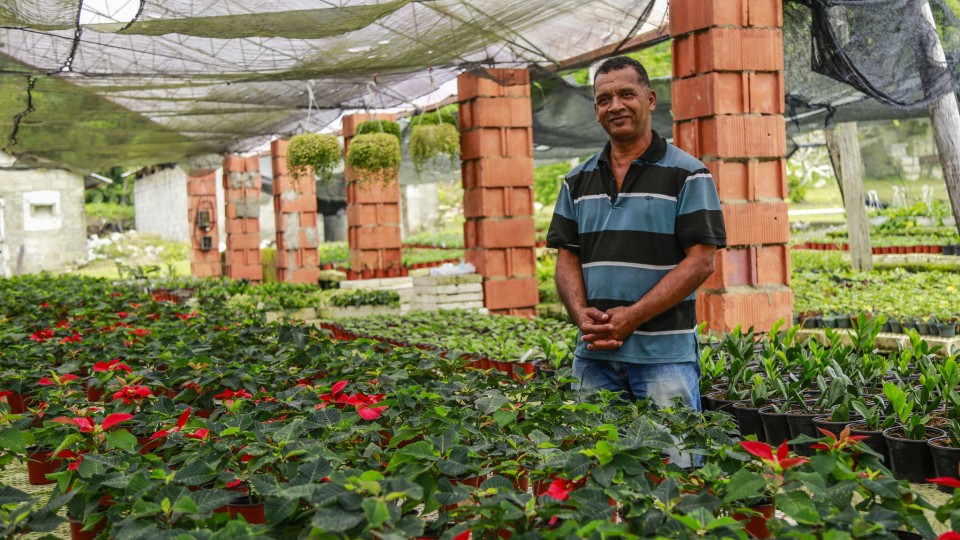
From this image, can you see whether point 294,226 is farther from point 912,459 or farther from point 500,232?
point 912,459

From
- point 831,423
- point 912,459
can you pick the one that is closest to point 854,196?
point 831,423

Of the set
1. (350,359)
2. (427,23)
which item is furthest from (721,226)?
(427,23)

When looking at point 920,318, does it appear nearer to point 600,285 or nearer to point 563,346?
point 563,346

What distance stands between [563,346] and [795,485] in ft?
11.2

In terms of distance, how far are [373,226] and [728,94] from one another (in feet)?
28.3

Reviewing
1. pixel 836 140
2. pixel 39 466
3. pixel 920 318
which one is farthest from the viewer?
pixel 836 140

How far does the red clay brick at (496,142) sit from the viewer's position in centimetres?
974

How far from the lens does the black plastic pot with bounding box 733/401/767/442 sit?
4027mm

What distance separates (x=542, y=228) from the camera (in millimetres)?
20859

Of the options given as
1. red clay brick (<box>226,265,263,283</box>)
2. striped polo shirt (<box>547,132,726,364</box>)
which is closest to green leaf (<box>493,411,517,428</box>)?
striped polo shirt (<box>547,132,726,364</box>)

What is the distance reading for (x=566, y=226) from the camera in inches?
137

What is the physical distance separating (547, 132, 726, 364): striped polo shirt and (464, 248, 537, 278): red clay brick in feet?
21.2

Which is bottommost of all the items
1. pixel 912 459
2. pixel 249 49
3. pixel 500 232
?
pixel 912 459

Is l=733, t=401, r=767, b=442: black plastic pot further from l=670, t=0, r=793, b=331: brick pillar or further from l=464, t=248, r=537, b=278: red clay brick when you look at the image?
l=464, t=248, r=537, b=278: red clay brick
